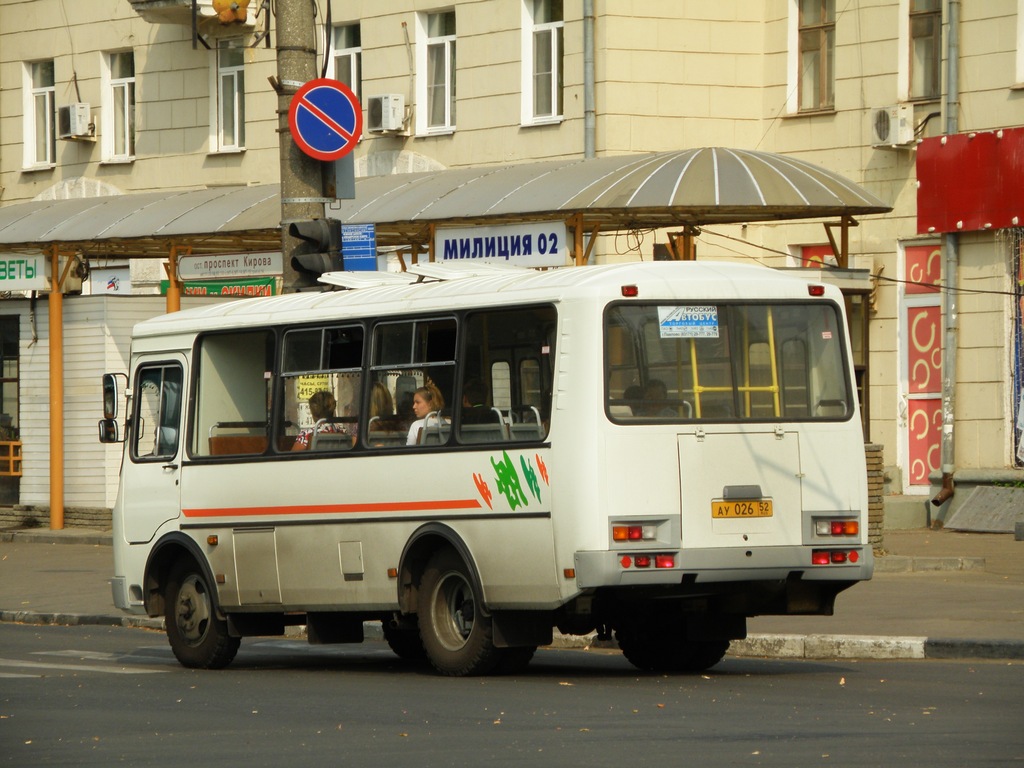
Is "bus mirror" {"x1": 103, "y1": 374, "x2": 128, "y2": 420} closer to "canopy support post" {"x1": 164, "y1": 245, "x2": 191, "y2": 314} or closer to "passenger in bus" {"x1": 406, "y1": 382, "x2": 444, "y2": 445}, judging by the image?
"passenger in bus" {"x1": 406, "y1": 382, "x2": 444, "y2": 445}

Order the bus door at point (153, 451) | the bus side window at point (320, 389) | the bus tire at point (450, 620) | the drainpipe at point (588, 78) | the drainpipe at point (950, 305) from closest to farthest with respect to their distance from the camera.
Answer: the bus tire at point (450, 620) → the bus side window at point (320, 389) → the bus door at point (153, 451) → the drainpipe at point (950, 305) → the drainpipe at point (588, 78)

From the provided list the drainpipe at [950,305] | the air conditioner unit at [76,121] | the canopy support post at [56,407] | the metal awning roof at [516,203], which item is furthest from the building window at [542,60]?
the air conditioner unit at [76,121]

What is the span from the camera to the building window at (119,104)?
120ft

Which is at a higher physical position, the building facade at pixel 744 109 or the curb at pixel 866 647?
the building facade at pixel 744 109

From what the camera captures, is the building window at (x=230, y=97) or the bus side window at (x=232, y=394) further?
the building window at (x=230, y=97)

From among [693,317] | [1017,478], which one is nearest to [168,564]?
[693,317]

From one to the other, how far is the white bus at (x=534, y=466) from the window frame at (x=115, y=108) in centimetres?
2255

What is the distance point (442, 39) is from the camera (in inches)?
1252

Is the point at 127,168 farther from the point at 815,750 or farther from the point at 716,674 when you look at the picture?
the point at 815,750

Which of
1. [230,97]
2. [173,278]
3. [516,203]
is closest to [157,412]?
[516,203]

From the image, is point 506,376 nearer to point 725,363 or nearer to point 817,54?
point 725,363

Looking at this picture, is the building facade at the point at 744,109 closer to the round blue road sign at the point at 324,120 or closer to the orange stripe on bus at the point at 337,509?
the round blue road sign at the point at 324,120

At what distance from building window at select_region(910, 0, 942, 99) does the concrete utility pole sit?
12.6 m

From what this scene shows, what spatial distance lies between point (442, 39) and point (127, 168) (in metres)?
7.34
